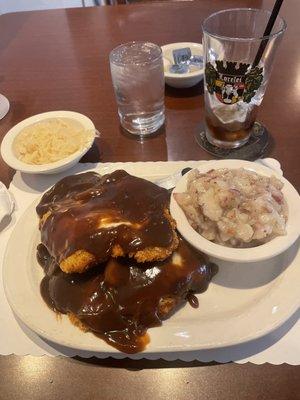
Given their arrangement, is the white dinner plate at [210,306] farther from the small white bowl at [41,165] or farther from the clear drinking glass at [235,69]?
the clear drinking glass at [235,69]

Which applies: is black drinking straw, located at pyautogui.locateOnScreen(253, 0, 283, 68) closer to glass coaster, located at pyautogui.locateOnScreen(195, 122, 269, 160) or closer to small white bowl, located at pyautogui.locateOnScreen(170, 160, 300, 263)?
glass coaster, located at pyautogui.locateOnScreen(195, 122, 269, 160)

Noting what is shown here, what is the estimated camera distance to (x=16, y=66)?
223 centimetres

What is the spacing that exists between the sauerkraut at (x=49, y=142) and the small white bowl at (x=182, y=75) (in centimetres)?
54

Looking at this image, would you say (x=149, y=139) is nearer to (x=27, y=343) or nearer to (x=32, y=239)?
(x=32, y=239)

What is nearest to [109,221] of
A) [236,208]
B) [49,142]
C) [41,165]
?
[236,208]

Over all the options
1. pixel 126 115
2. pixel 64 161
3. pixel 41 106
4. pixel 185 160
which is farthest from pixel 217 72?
pixel 41 106

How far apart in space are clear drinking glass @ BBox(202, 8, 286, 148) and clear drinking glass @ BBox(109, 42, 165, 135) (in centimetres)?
23

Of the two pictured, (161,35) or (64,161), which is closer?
(64,161)

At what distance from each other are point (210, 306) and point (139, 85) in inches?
38.2

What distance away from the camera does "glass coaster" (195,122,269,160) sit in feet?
4.99

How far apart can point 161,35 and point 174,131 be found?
0.91 meters

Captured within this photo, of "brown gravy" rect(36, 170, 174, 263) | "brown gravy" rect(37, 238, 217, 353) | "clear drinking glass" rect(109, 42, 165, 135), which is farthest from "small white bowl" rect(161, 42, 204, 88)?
"brown gravy" rect(37, 238, 217, 353)

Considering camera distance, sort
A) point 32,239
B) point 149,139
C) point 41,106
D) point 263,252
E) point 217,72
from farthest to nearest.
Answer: point 41,106, point 149,139, point 217,72, point 32,239, point 263,252

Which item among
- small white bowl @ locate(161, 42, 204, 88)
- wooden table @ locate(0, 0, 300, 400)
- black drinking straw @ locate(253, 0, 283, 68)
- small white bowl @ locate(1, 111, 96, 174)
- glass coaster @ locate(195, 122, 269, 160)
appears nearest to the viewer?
wooden table @ locate(0, 0, 300, 400)
